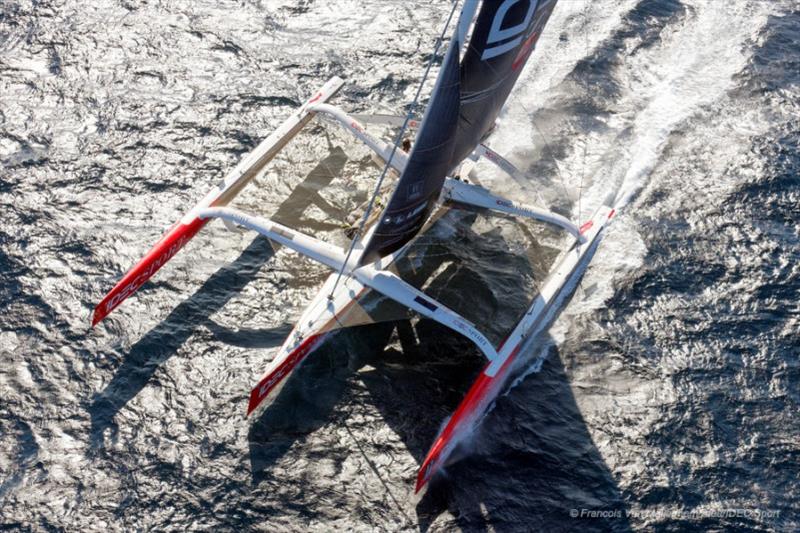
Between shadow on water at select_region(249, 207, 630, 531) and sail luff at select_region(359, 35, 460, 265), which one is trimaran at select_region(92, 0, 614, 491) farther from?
shadow on water at select_region(249, 207, 630, 531)

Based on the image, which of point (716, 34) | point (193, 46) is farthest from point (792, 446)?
point (193, 46)

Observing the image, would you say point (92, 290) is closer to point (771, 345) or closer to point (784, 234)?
point (771, 345)

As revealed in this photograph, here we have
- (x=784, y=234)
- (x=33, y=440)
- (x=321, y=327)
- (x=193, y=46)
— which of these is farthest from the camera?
(x=193, y=46)

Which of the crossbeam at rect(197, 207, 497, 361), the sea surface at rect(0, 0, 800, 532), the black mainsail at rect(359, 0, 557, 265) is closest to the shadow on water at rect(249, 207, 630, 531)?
the sea surface at rect(0, 0, 800, 532)

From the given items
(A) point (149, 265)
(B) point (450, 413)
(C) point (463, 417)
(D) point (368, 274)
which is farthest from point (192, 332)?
(C) point (463, 417)

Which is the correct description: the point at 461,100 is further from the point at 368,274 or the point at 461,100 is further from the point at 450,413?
the point at 450,413

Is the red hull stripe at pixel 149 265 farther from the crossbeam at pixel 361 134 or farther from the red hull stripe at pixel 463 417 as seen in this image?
the red hull stripe at pixel 463 417
